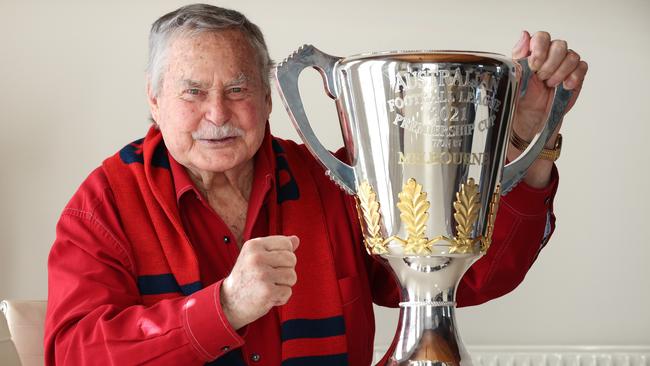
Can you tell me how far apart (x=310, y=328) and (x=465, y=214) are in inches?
18.8

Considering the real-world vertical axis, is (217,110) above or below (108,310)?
above

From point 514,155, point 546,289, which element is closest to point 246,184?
point 514,155

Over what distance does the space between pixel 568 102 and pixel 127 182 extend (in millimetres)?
721

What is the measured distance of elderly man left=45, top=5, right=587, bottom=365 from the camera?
1.36 metres

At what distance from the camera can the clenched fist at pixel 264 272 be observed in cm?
124

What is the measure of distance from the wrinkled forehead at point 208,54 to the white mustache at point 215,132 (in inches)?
3.2

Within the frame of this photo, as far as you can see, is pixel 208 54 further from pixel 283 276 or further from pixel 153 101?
pixel 283 276

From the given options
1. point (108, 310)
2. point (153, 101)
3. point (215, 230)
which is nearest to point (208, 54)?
point (153, 101)

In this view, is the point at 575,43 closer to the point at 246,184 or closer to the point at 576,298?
the point at 576,298

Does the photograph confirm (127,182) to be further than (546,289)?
No

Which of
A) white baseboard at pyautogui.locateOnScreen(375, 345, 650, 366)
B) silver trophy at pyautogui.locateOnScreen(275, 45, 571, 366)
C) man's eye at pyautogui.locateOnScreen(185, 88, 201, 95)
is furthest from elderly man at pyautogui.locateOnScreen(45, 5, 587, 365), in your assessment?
white baseboard at pyautogui.locateOnScreen(375, 345, 650, 366)

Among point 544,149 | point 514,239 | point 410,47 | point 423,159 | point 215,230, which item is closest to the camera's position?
point 423,159

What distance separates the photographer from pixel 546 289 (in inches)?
123

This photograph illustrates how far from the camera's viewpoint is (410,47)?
9.99 feet
